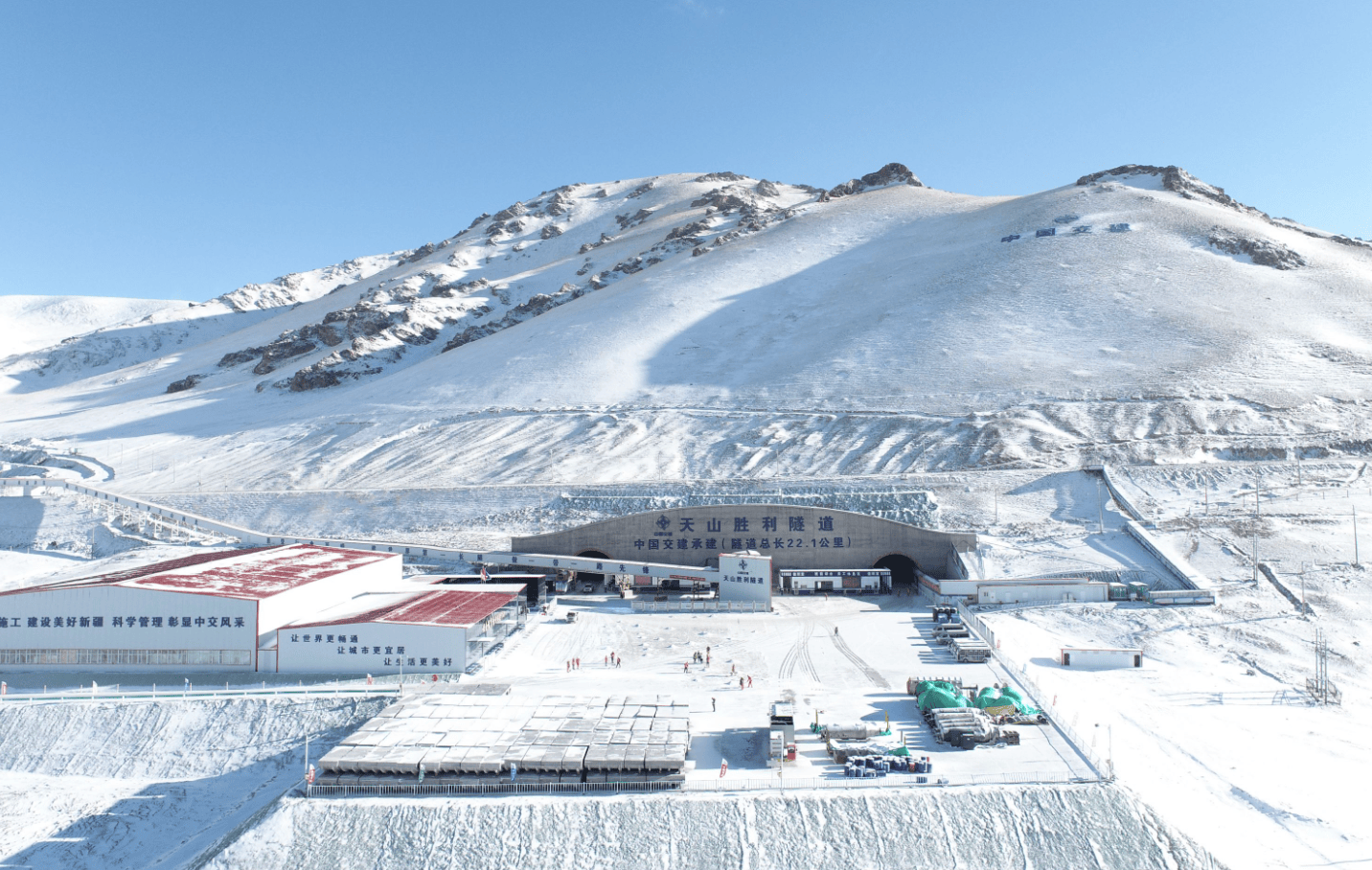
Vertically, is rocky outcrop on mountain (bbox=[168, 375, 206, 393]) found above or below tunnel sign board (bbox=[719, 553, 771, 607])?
above

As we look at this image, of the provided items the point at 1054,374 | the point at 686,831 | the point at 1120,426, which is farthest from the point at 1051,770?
the point at 1054,374

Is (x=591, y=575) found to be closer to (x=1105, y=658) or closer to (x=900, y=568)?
(x=900, y=568)

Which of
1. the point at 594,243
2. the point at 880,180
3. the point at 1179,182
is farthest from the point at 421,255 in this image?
the point at 1179,182

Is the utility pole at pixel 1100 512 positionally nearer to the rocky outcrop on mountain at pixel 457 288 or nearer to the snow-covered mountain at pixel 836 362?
the snow-covered mountain at pixel 836 362

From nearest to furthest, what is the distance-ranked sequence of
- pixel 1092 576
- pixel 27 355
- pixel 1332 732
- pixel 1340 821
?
pixel 1340 821, pixel 1332 732, pixel 1092 576, pixel 27 355

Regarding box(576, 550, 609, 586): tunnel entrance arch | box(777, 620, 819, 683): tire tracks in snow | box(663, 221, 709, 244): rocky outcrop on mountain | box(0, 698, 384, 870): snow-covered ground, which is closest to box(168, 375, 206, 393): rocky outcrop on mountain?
box(663, 221, 709, 244): rocky outcrop on mountain

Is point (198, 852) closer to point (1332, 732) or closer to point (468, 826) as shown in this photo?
point (468, 826)

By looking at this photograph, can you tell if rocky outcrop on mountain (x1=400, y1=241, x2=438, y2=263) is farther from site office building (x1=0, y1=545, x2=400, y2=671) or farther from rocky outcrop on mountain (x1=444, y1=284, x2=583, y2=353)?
site office building (x1=0, y1=545, x2=400, y2=671)
